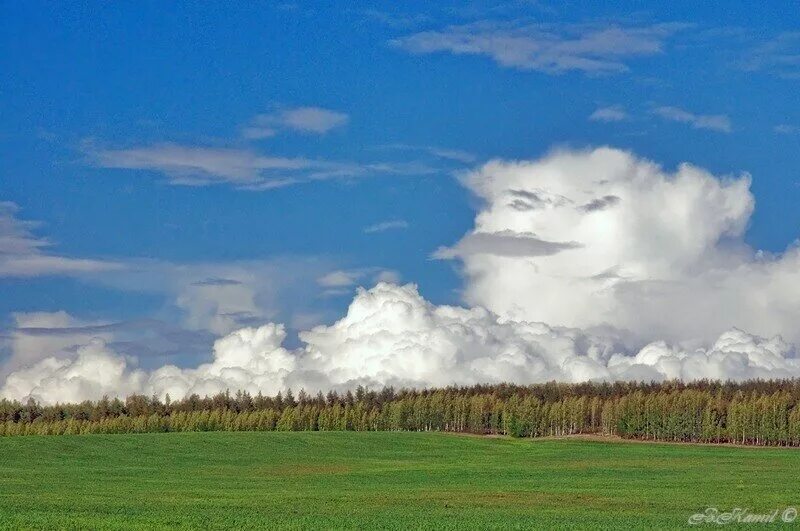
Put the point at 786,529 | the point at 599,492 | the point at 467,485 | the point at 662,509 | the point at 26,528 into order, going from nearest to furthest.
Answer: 1. the point at 26,528
2. the point at 786,529
3. the point at 662,509
4. the point at 599,492
5. the point at 467,485

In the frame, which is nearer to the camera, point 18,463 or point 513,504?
point 513,504

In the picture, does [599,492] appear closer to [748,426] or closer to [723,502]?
[723,502]

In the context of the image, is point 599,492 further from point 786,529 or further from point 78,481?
point 78,481

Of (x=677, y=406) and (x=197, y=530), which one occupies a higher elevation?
(x=677, y=406)

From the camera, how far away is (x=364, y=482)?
81812mm

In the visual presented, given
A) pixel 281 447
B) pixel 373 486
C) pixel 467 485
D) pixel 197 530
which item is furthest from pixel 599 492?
pixel 281 447

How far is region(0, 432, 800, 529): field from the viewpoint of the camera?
5084 cm

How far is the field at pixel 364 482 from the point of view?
50.8 m

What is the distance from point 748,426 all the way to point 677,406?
11345 millimetres

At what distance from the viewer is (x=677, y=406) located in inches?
7431

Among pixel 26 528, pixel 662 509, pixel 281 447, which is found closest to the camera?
pixel 26 528

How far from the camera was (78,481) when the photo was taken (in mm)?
81625

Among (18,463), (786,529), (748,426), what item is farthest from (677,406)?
(786,529)

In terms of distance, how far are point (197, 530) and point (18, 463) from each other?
67.4m
